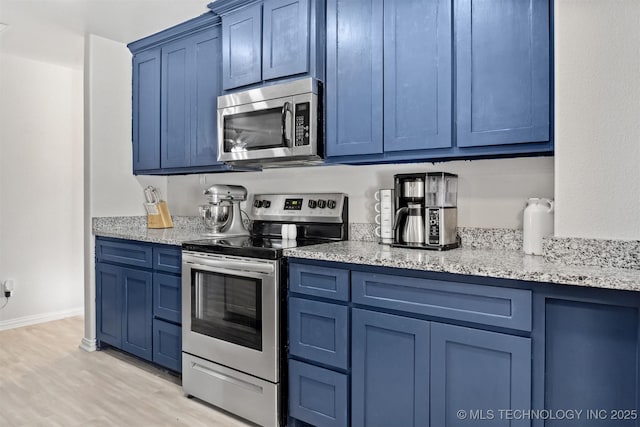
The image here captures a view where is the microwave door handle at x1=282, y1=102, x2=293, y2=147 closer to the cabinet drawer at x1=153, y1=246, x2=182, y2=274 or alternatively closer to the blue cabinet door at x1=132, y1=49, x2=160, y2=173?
the cabinet drawer at x1=153, y1=246, x2=182, y2=274

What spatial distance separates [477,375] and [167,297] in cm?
187

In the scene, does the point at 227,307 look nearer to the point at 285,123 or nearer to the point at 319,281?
the point at 319,281

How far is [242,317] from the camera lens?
2.20 m

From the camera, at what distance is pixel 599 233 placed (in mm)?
1607

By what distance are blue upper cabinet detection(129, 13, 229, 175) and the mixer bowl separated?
0.26m

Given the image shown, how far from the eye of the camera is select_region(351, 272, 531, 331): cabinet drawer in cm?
152

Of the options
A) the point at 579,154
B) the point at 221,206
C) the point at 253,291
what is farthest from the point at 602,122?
the point at 221,206

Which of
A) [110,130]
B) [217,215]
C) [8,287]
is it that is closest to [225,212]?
[217,215]

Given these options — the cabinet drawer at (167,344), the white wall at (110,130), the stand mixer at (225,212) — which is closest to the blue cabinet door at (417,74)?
the stand mixer at (225,212)

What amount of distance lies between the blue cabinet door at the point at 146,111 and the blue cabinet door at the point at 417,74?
196cm

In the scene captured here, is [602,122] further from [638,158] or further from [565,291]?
[565,291]

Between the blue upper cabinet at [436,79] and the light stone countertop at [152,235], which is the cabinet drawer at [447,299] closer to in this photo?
the blue upper cabinet at [436,79]

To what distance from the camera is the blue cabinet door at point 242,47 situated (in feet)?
8.45

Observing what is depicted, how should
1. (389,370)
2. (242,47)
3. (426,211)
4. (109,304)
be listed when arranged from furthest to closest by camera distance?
(109,304)
(242,47)
(426,211)
(389,370)
